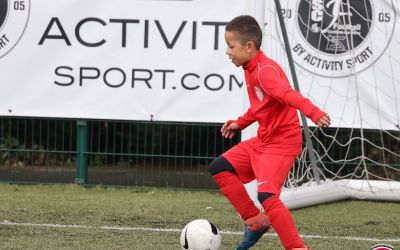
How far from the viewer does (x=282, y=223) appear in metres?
5.57

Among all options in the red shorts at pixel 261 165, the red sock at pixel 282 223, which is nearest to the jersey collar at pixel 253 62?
the red shorts at pixel 261 165

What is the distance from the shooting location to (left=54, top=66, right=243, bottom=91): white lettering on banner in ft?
31.5

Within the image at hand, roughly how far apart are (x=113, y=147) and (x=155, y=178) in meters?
0.65

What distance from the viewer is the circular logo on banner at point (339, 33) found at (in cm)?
952

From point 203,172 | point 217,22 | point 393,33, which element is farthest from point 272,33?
point 203,172

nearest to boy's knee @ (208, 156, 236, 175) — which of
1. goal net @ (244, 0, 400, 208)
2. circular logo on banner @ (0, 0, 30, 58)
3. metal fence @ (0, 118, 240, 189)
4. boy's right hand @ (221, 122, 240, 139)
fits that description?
boy's right hand @ (221, 122, 240, 139)

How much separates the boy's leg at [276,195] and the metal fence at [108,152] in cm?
424

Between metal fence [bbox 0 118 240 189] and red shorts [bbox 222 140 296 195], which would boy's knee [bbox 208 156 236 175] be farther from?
metal fence [bbox 0 118 240 189]

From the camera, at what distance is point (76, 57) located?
9.75 meters

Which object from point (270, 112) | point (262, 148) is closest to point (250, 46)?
point (270, 112)

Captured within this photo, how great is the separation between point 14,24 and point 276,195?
5.00 meters

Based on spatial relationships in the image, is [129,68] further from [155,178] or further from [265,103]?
[265,103]

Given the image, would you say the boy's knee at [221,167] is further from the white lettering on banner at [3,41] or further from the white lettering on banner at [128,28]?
the white lettering on banner at [3,41]

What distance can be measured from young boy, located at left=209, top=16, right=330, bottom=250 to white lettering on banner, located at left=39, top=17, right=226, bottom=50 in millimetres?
3603
